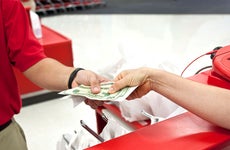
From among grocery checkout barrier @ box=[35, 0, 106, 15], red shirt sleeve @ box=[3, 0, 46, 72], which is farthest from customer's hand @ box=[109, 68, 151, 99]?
grocery checkout barrier @ box=[35, 0, 106, 15]

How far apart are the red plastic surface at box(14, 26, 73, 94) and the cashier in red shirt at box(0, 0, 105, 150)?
1.84 meters

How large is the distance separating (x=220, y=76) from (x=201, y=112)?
239 mm

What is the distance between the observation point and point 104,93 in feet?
4.44

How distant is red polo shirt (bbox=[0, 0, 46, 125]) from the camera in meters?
1.49

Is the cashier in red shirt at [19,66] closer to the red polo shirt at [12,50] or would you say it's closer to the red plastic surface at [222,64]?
the red polo shirt at [12,50]

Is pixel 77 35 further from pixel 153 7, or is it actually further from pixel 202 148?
pixel 202 148

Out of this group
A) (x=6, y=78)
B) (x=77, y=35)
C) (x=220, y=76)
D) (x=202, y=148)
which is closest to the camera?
(x=202, y=148)

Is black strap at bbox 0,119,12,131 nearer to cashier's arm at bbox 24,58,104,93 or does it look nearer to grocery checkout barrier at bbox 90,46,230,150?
cashier's arm at bbox 24,58,104,93

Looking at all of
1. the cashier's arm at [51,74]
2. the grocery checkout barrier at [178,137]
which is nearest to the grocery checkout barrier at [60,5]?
the cashier's arm at [51,74]

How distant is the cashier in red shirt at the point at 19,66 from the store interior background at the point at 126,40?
0.55 m

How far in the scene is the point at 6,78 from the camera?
1.54 m

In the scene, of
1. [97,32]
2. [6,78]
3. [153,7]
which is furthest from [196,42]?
[6,78]

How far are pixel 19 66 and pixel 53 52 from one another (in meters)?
1.93

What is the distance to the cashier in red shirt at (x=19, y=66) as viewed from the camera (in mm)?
1493
